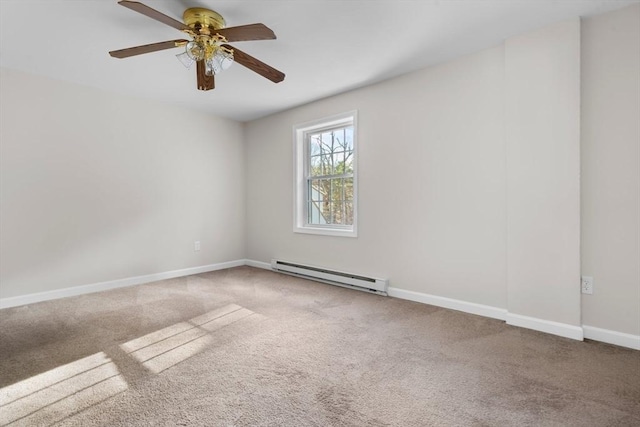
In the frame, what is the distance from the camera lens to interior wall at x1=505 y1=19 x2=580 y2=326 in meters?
2.26

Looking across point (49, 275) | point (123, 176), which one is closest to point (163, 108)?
point (123, 176)

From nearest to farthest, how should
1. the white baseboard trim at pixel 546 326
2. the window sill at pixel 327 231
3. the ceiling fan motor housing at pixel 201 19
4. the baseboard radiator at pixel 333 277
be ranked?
the ceiling fan motor housing at pixel 201 19, the white baseboard trim at pixel 546 326, the baseboard radiator at pixel 333 277, the window sill at pixel 327 231

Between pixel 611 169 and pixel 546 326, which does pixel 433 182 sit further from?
pixel 546 326

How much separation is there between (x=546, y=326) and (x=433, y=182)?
1.49 metres

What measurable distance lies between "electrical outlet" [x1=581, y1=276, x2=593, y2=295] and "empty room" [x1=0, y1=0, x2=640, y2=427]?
0.7 inches

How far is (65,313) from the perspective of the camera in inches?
111

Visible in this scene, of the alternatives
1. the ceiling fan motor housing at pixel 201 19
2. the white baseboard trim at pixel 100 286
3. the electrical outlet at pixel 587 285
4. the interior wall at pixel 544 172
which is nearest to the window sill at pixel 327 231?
the white baseboard trim at pixel 100 286

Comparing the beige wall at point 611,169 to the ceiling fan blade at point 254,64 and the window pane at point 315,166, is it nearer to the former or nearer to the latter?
the ceiling fan blade at point 254,64

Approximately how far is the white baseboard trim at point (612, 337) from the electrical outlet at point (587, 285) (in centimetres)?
26

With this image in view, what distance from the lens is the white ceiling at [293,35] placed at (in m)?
2.09

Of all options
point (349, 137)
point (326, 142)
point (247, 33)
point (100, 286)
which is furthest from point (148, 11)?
point (100, 286)

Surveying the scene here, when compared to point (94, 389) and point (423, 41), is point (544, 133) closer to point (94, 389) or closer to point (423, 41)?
point (423, 41)

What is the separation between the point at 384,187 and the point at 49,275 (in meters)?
3.69

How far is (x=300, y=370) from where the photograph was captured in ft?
5.99
